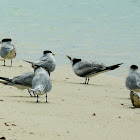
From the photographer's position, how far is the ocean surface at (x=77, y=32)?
45.6ft

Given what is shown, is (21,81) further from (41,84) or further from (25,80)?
(41,84)

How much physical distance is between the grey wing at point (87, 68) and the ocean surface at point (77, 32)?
1608mm

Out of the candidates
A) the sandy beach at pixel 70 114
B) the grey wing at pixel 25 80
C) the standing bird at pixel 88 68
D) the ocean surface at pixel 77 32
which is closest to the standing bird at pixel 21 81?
the grey wing at pixel 25 80

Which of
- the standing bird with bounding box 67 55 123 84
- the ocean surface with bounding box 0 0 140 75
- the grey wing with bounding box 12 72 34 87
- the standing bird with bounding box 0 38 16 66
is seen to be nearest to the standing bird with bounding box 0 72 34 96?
the grey wing with bounding box 12 72 34 87

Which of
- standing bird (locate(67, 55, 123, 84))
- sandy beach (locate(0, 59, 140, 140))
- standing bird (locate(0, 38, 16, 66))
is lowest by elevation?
sandy beach (locate(0, 59, 140, 140))

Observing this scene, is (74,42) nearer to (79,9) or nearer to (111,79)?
(111,79)

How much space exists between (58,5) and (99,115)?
24098mm

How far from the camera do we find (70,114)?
6250 mm

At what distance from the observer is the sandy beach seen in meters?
5.20

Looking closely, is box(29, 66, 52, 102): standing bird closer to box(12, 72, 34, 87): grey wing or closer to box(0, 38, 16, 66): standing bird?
box(12, 72, 34, 87): grey wing

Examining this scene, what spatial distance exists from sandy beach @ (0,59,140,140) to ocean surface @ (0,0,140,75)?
11.3ft

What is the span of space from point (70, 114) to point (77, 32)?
12.4 meters

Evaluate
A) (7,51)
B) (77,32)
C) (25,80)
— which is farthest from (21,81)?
(77,32)

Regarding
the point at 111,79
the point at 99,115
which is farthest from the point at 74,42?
the point at 99,115
